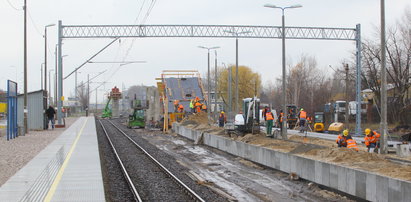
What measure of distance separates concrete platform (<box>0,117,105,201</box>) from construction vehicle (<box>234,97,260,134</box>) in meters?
9.72

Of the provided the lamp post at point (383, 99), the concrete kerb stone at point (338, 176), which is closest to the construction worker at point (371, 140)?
the lamp post at point (383, 99)

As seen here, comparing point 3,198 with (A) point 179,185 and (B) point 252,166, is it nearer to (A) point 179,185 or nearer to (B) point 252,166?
(A) point 179,185

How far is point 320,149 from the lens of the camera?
1673 cm

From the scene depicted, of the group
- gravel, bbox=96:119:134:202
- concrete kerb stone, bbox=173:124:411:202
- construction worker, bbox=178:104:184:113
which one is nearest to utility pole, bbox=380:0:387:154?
concrete kerb stone, bbox=173:124:411:202

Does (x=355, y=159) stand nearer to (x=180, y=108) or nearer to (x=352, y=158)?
(x=352, y=158)

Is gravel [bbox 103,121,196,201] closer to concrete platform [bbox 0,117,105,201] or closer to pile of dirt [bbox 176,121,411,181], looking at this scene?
concrete platform [bbox 0,117,105,201]

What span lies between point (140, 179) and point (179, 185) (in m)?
1.94

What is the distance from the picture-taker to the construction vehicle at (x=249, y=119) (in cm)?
2603

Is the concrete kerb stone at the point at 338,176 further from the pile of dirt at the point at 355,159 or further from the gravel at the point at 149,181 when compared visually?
the gravel at the point at 149,181

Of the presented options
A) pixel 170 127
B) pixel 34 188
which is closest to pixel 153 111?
pixel 170 127

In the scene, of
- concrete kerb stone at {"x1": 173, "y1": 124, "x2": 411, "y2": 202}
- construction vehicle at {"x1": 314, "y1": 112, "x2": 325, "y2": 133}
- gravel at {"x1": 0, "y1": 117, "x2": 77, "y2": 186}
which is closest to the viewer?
concrete kerb stone at {"x1": 173, "y1": 124, "x2": 411, "y2": 202}

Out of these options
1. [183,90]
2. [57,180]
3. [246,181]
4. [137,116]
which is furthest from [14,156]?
[137,116]

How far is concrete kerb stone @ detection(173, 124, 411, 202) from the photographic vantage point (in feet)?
33.8

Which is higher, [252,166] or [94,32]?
[94,32]
